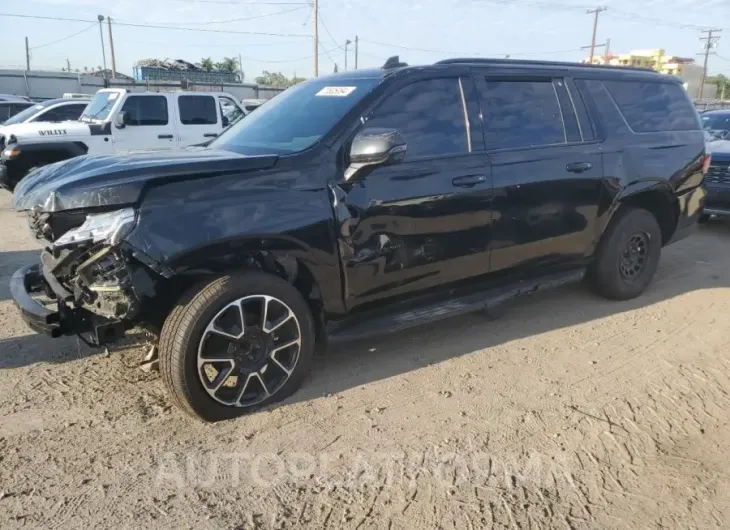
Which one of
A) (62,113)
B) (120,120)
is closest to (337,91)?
(120,120)

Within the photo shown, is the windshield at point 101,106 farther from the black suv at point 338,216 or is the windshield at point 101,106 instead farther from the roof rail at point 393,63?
the roof rail at point 393,63

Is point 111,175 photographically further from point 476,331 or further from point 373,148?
point 476,331

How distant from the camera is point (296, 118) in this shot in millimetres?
3994

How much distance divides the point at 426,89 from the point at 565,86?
1443mm

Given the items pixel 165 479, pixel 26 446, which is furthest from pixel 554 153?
pixel 26 446

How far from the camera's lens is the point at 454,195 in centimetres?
390

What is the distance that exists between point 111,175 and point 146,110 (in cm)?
909

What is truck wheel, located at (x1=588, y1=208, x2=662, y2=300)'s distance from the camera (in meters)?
5.08

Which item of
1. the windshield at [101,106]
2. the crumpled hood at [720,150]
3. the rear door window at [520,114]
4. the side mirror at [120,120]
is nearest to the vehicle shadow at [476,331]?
the rear door window at [520,114]

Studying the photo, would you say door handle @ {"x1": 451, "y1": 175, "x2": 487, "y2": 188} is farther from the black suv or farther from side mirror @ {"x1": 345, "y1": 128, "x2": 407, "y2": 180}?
side mirror @ {"x1": 345, "y1": 128, "x2": 407, "y2": 180}

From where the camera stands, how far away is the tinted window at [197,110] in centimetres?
1159

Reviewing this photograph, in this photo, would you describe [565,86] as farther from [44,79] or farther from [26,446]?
[44,79]

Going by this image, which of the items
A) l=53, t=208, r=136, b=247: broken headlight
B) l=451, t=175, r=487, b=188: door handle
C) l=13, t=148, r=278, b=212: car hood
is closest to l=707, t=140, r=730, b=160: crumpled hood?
l=451, t=175, r=487, b=188: door handle

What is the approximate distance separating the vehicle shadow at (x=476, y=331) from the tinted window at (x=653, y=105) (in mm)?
1548
